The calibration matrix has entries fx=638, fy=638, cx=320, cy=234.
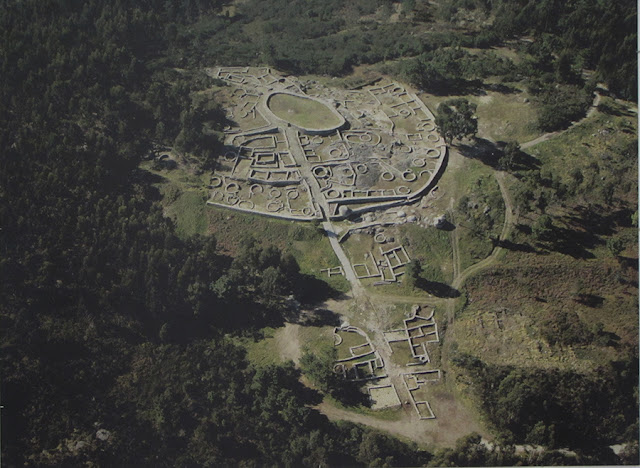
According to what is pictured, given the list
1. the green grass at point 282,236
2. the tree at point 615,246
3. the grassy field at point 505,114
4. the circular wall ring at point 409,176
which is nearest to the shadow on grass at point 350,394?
the green grass at point 282,236

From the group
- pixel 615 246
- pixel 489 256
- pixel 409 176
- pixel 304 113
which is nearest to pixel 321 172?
pixel 409 176

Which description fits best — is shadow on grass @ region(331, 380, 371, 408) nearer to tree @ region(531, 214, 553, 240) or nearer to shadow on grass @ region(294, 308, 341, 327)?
shadow on grass @ region(294, 308, 341, 327)

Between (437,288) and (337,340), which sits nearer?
(337,340)

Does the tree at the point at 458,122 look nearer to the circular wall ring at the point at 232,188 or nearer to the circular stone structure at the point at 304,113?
the circular stone structure at the point at 304,113

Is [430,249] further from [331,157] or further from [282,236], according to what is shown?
[331,157]

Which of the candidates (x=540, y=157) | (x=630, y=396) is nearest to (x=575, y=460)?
(x=630, y=396)
